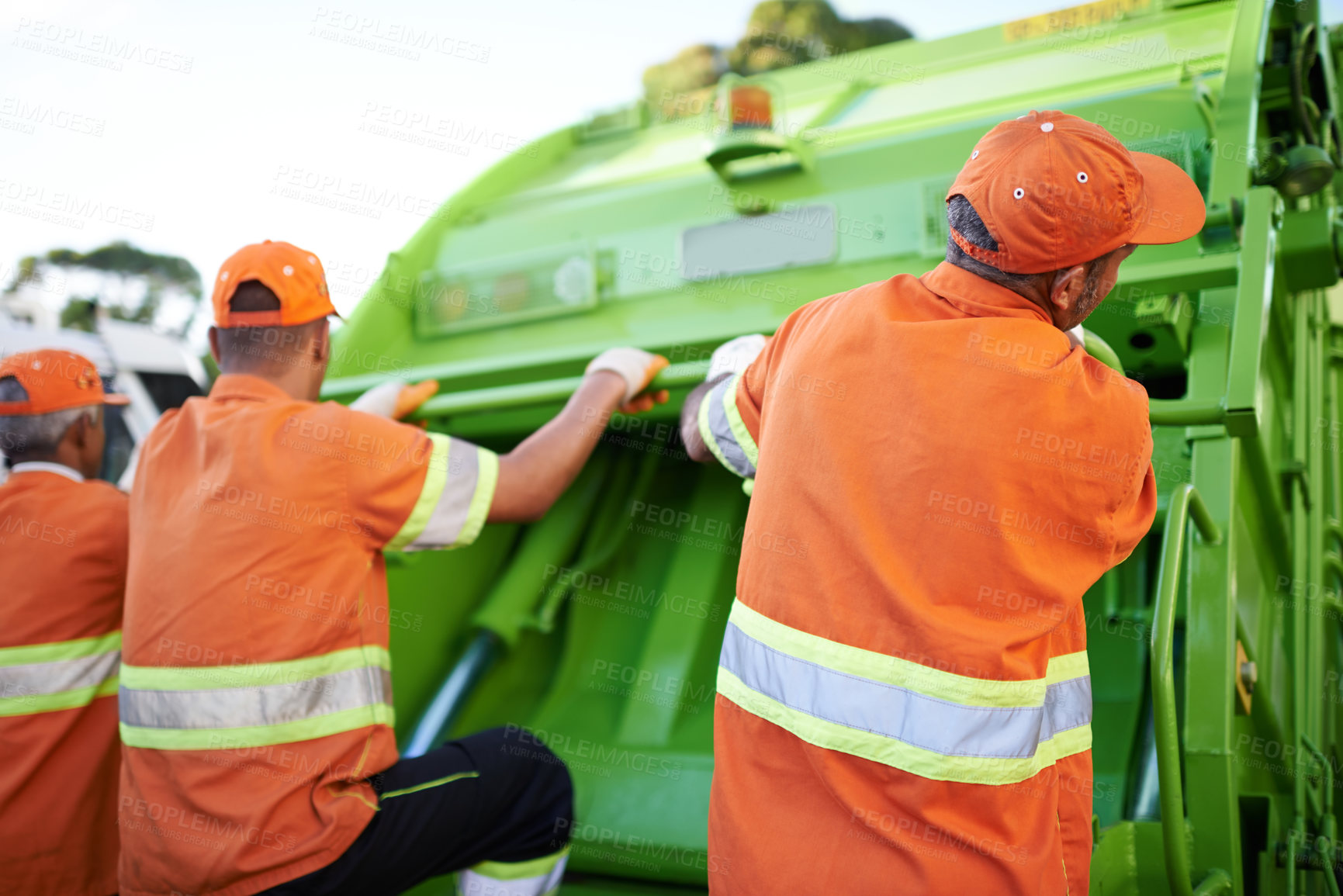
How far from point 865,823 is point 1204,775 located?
83 centimetres

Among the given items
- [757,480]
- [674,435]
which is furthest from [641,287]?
[757,480]

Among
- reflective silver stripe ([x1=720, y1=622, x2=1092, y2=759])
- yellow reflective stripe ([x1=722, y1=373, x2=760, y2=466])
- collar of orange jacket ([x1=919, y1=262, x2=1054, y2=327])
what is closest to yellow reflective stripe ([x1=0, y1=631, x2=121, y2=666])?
yellow reflective stripe ([x1=722, y1=373, x2=760, y2=466])

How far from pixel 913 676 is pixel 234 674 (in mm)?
998

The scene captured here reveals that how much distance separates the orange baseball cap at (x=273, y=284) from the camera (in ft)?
5.49

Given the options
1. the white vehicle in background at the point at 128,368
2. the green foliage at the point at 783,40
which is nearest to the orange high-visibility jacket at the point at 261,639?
the white vehicle in background at the point at 128,368

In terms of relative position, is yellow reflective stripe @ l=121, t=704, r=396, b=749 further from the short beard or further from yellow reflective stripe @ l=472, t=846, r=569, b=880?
the short beard

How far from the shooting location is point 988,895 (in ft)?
3.44

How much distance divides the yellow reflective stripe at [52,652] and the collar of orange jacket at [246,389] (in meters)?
0.58


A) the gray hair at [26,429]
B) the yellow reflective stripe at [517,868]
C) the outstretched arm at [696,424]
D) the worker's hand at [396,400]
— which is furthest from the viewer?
the worker's hand at [396,400]

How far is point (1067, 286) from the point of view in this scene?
1.17 m

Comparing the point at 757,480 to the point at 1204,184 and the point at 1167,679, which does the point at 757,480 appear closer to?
the point at 1167,679

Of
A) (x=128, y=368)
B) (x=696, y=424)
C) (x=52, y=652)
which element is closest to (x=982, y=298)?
(x=696, y=424)

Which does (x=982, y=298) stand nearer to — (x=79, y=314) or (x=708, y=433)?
(x=708, y=433)

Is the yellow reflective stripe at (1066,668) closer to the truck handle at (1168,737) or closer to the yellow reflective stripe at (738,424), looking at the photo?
the truck handle at (1168,737)
